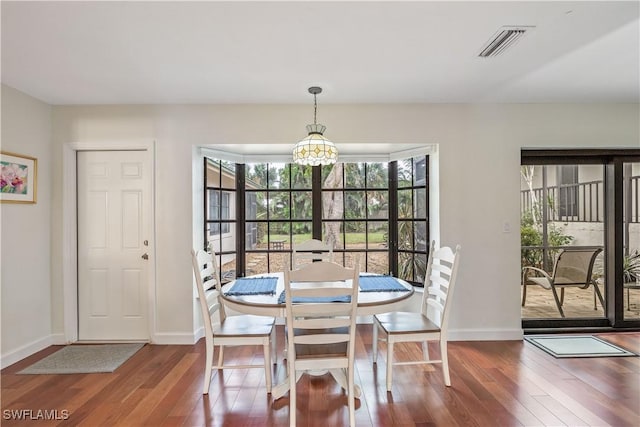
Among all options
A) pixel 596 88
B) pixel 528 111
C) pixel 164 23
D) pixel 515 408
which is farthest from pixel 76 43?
pixel 596 88

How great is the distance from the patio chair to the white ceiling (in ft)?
5.40

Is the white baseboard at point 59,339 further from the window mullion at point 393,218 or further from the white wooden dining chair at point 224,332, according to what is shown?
the window mullion at point 393,218

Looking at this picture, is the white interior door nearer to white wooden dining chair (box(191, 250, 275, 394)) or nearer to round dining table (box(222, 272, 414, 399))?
white wooden dining chair (box(191, 250, 275, 394))

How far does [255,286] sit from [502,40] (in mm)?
2414

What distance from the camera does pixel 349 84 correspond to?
2.98 meters

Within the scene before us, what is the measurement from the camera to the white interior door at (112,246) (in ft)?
11.6

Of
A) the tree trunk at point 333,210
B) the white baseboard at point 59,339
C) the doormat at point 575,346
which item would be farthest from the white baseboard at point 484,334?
the white baseboard at point 59,339

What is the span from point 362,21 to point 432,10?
1.28ft

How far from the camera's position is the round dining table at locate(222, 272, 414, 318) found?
7.09 ft

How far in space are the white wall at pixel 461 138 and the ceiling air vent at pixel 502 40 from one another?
3.71 ft

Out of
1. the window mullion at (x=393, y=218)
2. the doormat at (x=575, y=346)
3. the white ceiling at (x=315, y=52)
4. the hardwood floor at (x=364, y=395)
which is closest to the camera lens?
the white ceiling at (x=315, y=52)

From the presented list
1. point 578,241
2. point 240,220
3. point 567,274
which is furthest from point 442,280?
point 240,220

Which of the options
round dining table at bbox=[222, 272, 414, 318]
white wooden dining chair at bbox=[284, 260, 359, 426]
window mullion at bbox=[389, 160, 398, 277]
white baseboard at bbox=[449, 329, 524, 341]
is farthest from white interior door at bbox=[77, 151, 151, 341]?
white baseboard at bbox=[449, 329, 524, 341]

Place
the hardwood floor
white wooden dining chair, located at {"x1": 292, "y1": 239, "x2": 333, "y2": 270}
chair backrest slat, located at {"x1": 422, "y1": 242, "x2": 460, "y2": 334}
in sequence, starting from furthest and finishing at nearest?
white wooden dining chair, located at {"x1": 292, "y1": 239, "x2": 333, "y2": 270} → chair backrest slat, located at {"x1": 422, "y1": 242, "x2": 460, "y2": 334} → the hardwood floor
